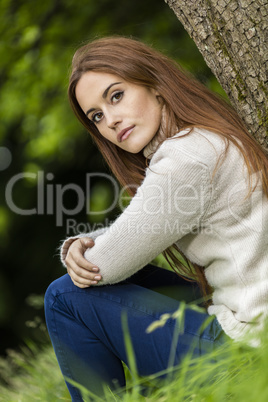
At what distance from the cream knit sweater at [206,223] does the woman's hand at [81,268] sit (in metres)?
0.02

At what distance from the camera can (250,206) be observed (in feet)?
5.42

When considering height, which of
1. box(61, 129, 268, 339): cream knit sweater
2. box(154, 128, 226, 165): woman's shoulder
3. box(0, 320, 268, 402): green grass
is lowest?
box(0, 320, 268, 402): green grass

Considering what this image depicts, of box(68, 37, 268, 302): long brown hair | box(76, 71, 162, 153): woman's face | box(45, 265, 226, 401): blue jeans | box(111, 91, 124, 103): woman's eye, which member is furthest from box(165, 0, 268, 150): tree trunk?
box(45, 265, 226, 401): blue jeans

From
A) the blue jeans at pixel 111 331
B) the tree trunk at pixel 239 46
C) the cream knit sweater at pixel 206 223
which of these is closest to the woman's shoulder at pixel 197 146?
the cream knit sweater at pixel 206 223

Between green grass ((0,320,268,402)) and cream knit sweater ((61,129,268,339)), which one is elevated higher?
cream knit sweater ((61,129,268,339))

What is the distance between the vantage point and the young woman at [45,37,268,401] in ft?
5.19

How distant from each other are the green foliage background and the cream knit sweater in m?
2.58

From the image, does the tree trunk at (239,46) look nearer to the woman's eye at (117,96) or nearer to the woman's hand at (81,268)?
the woman's eye at (117,96)

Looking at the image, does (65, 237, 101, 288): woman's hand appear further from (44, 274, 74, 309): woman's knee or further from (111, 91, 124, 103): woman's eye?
(111, 91, 124, 103): woman's eye

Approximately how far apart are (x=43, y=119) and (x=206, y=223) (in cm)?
300

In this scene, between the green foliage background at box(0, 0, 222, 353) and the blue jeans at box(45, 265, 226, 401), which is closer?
the blue jeans at box(45, 265, 226, 401)

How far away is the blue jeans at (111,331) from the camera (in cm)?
162

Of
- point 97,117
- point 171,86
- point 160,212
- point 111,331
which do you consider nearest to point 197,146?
point 160,212

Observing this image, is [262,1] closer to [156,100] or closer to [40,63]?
[156,100]
